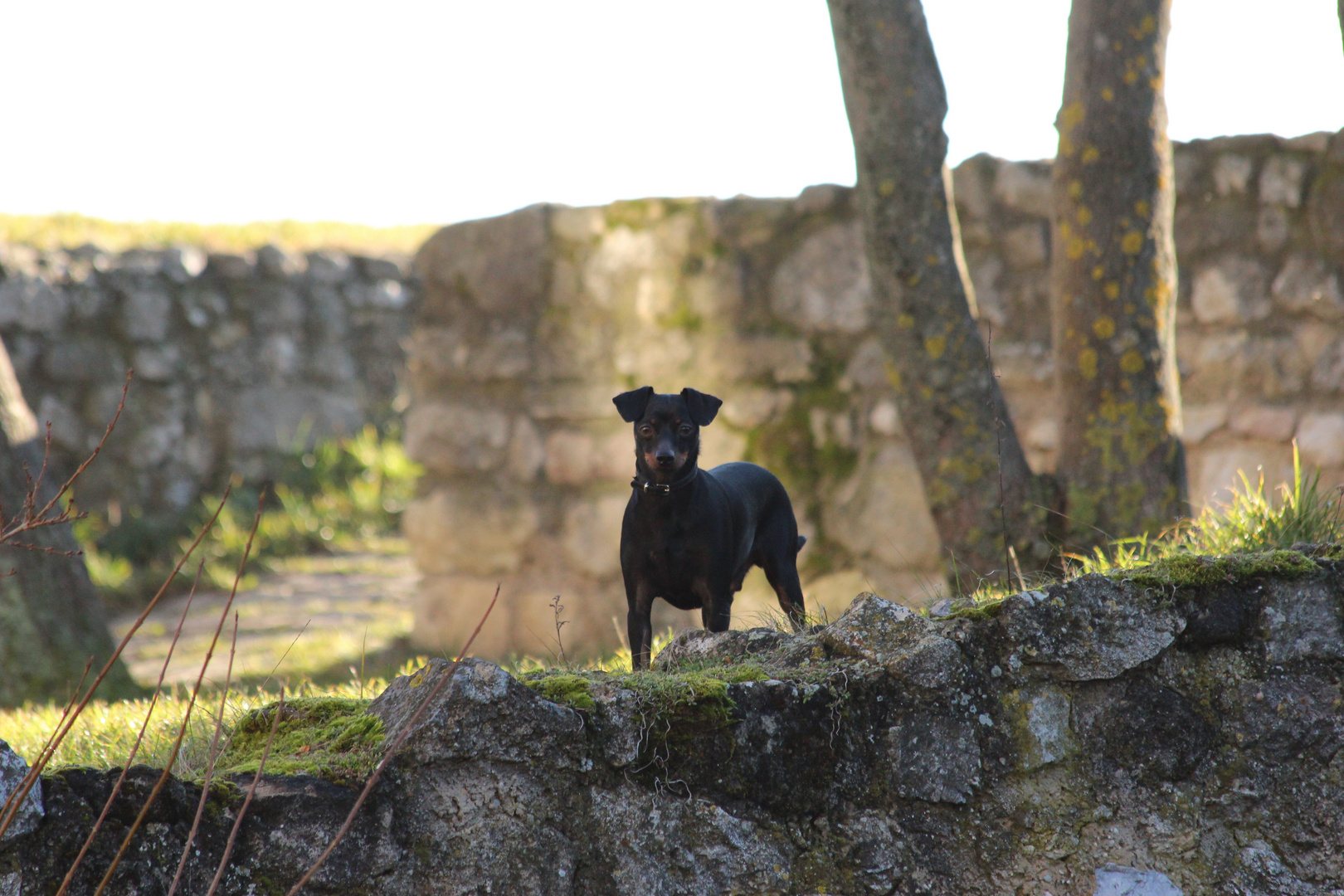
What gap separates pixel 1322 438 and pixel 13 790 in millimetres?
4892

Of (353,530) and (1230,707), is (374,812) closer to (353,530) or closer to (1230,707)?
(1230,707)

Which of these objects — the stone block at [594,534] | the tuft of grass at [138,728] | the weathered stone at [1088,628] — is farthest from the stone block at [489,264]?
the weathered stone at [1088,628]

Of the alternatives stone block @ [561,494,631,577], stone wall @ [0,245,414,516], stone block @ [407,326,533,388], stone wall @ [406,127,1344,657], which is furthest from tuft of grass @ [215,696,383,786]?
stone wall @ [0,245,414,516]

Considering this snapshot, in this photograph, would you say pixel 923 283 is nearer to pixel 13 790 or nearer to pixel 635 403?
pixel 635 403

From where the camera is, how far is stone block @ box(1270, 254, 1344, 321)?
4.73 metres

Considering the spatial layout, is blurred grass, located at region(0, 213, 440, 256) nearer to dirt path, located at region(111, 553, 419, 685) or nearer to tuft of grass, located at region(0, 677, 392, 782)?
dirt path, located at region(111, 553, 419, 685)

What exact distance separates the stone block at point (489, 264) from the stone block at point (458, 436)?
1.69 feet

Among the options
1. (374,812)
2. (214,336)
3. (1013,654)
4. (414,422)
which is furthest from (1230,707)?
(214,336)

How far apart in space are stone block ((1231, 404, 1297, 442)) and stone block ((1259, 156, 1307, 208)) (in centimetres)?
90

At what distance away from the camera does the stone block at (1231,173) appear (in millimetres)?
4887

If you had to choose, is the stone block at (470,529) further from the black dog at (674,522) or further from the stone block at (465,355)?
the black dog at (674,522)

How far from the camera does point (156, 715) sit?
3119 mm

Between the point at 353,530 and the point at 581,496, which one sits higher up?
the point at 581,496

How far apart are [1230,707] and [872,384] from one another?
302cm
